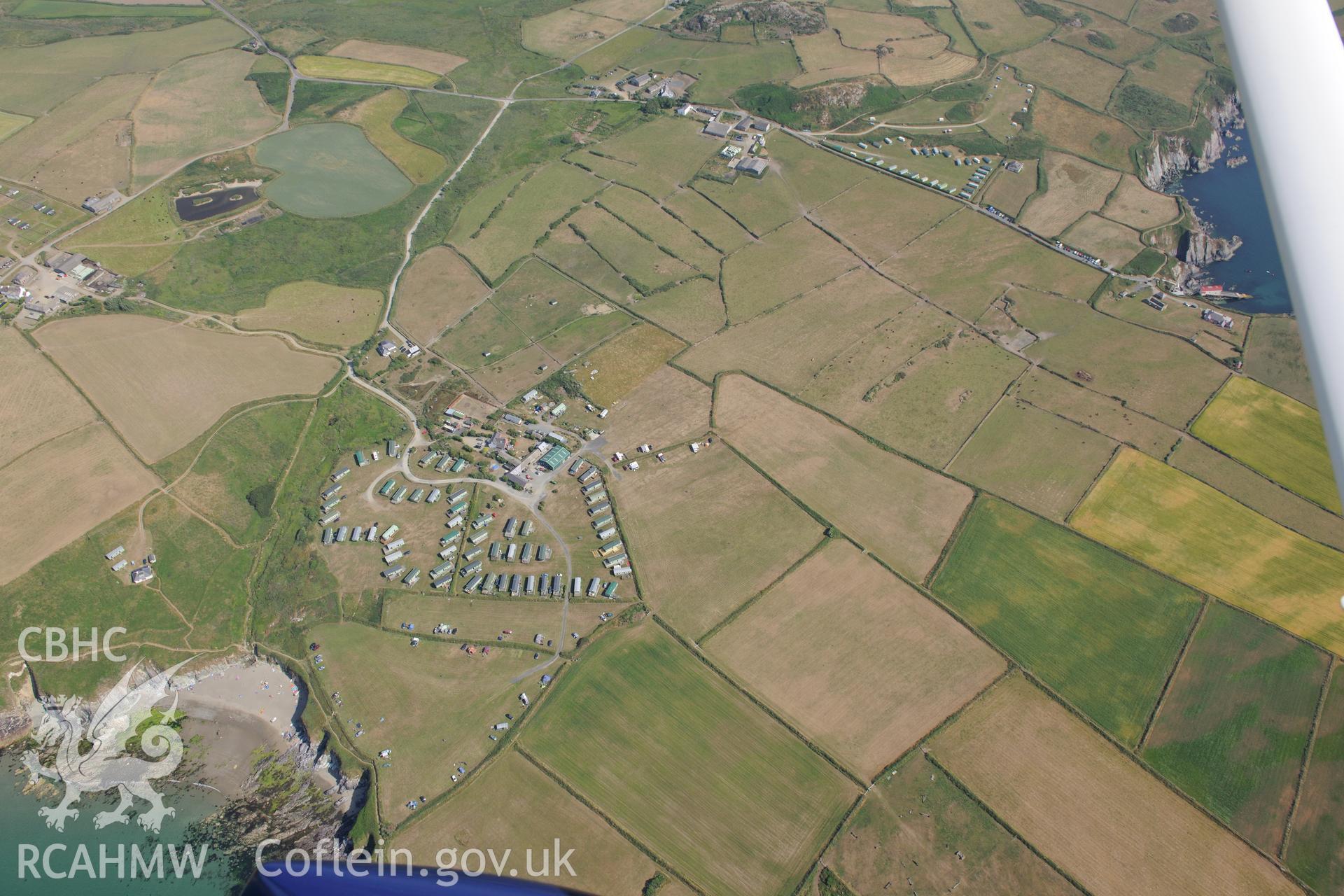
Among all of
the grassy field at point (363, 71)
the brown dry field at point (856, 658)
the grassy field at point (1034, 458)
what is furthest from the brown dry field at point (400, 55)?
the brown dry field at point (856, 658)

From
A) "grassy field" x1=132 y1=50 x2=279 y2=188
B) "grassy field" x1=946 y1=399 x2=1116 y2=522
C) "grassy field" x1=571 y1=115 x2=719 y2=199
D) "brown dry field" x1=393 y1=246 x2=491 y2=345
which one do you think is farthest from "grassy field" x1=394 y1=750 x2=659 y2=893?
"grassy field" x1=132 y1=50 x2=279 y2=188

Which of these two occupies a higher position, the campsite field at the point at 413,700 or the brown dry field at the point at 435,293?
the brown dry field at the point at 435,293

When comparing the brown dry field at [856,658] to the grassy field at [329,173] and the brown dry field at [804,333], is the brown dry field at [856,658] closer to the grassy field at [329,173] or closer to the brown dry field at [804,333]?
the brown dry field at [804,333]

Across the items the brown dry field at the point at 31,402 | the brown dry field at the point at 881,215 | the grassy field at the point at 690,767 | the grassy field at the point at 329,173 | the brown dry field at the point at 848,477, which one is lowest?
the brown dry field at the point at 31,402

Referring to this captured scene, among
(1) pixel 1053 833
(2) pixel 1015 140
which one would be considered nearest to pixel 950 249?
(2) pixel 1015 140

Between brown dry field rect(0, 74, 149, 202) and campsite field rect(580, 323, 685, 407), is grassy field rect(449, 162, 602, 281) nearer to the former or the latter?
campsite field rect(580, 323, 685, 407)

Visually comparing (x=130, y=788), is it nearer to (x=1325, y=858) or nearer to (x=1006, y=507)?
(x=1006, y=507)
